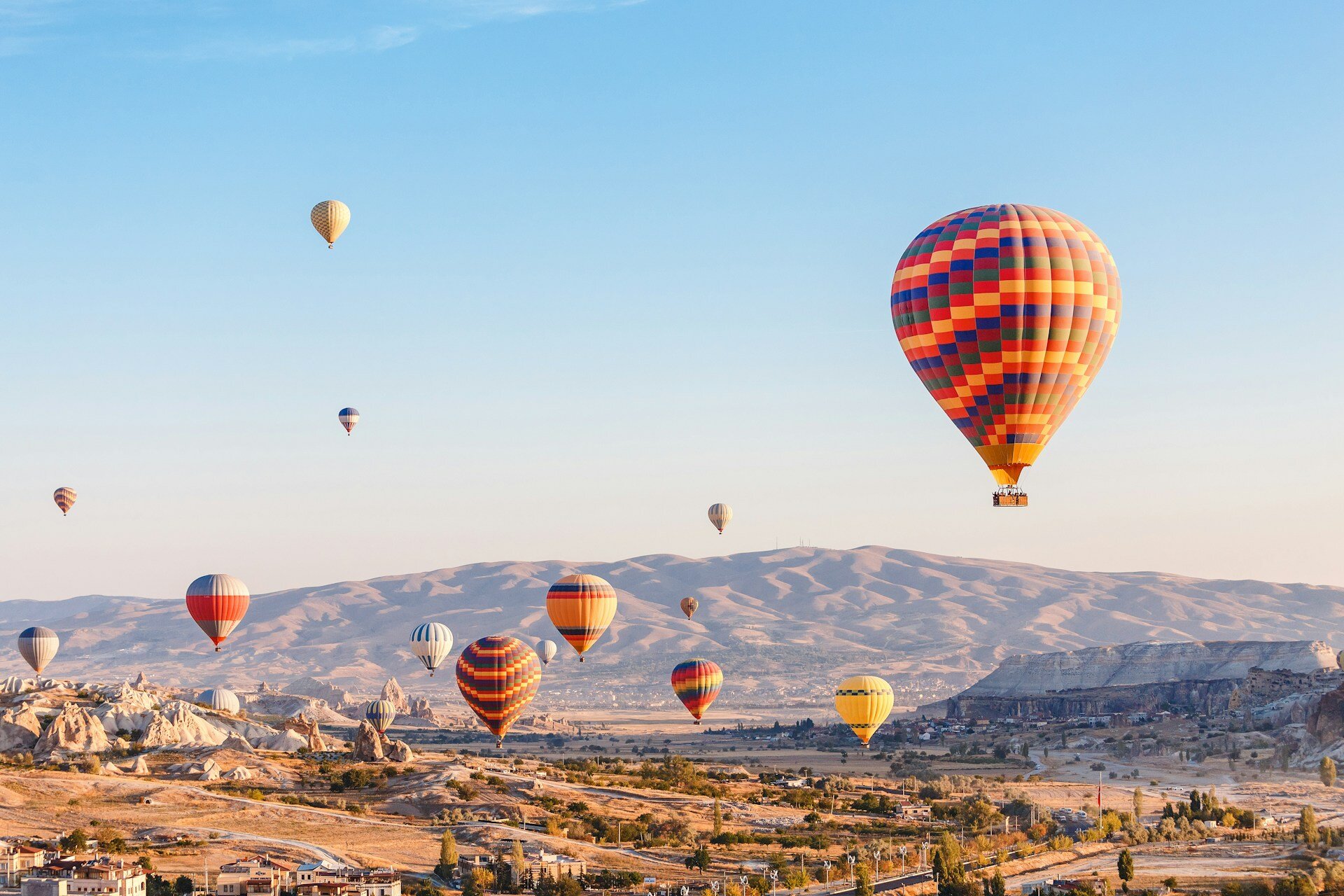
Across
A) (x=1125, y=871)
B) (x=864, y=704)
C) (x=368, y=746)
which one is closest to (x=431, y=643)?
(x=368, y=746)

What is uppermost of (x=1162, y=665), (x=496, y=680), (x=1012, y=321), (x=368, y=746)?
(x=1012, y=321)

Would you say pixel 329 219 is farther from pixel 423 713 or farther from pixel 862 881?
pixel 423 713

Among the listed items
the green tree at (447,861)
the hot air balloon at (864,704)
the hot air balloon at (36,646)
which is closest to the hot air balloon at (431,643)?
the hot air balloon at (36,646)

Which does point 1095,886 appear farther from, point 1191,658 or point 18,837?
point 1191,658

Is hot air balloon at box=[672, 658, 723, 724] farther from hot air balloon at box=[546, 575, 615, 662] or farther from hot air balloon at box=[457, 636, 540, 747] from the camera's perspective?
hot air balloon at box=[457, 636, 540, 747]

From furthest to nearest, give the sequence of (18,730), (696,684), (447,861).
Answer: (696,684)
(18,730)
(447,861)

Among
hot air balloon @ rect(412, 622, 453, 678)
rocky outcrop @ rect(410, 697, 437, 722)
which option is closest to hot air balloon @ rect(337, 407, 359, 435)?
hot air balloon @ rect(412, 622, 453, 678)
